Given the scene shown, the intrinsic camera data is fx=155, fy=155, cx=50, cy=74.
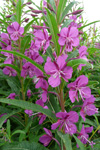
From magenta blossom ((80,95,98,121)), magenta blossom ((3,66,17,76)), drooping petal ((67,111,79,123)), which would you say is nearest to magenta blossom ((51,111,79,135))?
drooping petal ((67,111,79,123))

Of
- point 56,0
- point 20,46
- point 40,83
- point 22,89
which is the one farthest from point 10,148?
Result: point 56,0

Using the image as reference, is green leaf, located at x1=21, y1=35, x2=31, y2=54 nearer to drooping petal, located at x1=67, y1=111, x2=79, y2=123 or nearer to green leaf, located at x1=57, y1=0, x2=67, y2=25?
green leaf, located at x1=57, y1=0, x2=67, y2=25

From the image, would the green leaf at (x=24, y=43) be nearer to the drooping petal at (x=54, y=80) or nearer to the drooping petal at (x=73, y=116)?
the drooping petal at (x=54, y=80)

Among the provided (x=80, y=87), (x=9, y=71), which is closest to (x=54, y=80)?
(x=80, y=87)

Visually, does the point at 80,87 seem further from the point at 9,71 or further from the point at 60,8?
the point at 9,71

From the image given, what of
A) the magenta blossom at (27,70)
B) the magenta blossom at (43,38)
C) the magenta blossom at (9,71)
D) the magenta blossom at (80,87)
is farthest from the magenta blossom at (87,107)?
the magenta blossom at (9,71)

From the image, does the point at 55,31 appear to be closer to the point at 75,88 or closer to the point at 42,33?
the point at 42,33

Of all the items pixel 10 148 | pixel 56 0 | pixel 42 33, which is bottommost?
pixel 10 148

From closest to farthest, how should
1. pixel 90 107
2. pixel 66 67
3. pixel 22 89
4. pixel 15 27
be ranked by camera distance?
pixel 66 67 < pixel 90 107 < pixel 15 27 < pixel 22 89
